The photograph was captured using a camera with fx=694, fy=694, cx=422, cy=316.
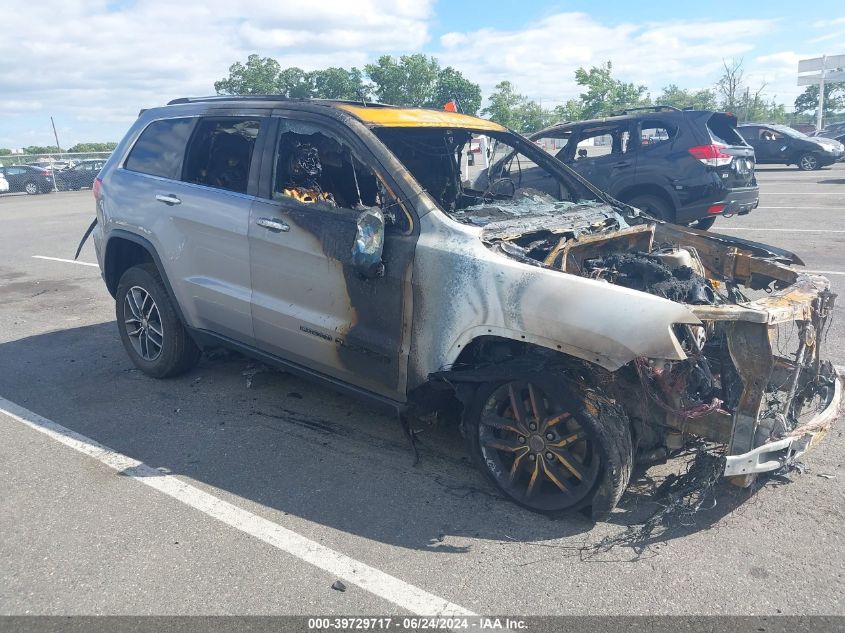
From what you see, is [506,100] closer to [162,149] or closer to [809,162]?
[809,162]

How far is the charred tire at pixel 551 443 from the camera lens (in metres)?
3.17

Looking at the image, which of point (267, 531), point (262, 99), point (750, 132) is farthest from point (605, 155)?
point (750, 132)

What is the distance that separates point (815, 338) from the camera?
3557 millimetres

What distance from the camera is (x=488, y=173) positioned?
18.0 ft

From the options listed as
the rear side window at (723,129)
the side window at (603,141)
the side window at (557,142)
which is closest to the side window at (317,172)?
the side window at (557,142)

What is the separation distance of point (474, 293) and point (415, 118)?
161cm

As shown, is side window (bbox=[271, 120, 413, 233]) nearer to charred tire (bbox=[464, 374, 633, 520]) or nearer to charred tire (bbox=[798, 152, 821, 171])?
charred tire (bbox=[464, 374, 633, 520])

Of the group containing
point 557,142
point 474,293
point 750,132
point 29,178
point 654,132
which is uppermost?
point 654,132

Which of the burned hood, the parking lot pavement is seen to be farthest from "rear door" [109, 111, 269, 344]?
the burned hood

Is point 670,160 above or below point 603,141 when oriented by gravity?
below

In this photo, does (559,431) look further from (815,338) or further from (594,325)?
(815,338)

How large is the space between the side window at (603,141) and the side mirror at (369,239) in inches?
280

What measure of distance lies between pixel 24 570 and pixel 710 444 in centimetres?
347

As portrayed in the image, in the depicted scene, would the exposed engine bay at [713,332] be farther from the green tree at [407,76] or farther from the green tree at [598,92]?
the green tree at [407,76]
